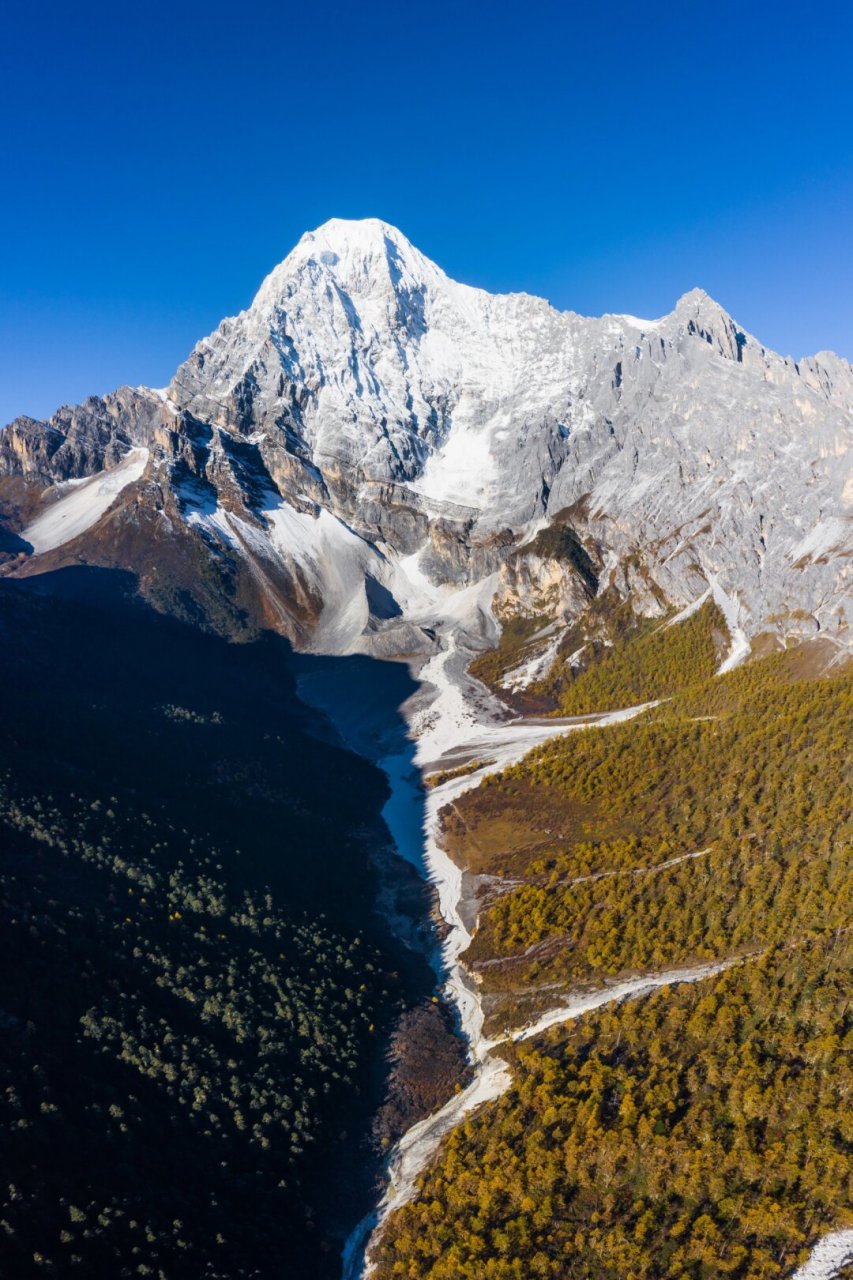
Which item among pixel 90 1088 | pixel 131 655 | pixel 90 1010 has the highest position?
pixel 131 655

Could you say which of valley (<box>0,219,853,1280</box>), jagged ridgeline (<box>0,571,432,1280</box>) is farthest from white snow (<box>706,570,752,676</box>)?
jagged ridgeline (<box>0,571,432,1280</box>)

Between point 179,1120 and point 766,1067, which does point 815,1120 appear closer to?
point 766,1067

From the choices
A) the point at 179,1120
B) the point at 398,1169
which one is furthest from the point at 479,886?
the point at 179,1120

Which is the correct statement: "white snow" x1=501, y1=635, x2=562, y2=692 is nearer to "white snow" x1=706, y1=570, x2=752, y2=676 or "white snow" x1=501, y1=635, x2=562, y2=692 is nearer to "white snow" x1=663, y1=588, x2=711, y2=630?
"white snow" x1=663, y1=588, x2=711, y2=630

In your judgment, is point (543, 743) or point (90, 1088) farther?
point (543, 743)

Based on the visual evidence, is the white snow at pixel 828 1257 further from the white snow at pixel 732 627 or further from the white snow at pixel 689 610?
the white snow at pixel 689 610

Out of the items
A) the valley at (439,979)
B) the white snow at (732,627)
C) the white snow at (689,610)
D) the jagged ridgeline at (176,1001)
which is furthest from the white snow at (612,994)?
the white snow at (689,610)

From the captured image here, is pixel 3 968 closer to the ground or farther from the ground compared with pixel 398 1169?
farther from the ground

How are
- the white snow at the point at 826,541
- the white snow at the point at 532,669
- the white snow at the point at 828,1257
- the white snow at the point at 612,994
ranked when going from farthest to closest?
the white snow at the point at 532,669 → the white snow at the point at 826,541 → the white snow at the point at 612,994 → the white snow at the point at 828,1257
